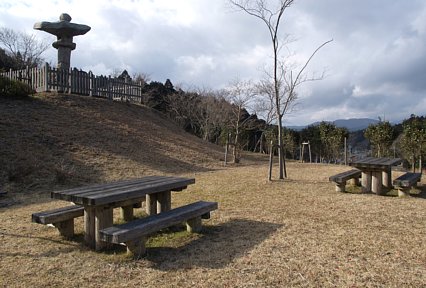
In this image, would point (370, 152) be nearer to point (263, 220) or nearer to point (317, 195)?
point (317, 195)

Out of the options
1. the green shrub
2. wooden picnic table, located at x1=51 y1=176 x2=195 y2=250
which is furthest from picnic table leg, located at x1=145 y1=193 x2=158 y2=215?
the green shrub

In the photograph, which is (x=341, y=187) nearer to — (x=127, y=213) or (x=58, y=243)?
(x=127, y=213)

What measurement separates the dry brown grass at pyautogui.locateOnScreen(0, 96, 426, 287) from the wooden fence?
915 centimetres

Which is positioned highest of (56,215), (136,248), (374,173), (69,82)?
(69,82)

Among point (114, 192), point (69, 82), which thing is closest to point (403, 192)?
point (114, 192)

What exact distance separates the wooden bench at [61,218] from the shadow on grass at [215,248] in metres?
1.09

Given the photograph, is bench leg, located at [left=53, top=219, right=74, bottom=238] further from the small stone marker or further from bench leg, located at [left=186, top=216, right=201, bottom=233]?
the small stone marker

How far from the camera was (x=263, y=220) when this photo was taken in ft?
16.6

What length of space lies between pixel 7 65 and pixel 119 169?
17720 mm

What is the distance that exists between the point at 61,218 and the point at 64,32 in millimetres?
14760

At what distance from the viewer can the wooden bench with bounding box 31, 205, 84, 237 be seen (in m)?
3.87

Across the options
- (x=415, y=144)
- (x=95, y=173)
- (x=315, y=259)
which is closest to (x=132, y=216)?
(x=315, y=259)

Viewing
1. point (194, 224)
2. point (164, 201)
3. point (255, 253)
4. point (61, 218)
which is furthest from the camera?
point (164, 201)

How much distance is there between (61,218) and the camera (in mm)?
4031
